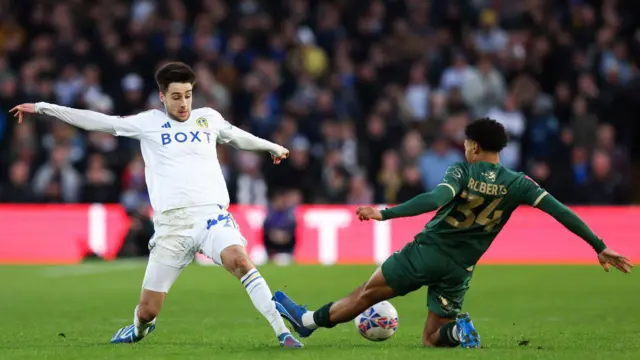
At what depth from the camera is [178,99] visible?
373 inches

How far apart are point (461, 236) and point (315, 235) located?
1297 cm

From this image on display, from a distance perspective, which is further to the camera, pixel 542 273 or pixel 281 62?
pixel 281 62

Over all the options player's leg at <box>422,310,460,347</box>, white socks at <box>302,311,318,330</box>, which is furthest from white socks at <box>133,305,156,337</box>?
player's leg at <box>422,310,460,347</box>

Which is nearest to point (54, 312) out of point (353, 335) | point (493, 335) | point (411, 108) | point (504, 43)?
point (353, 335)

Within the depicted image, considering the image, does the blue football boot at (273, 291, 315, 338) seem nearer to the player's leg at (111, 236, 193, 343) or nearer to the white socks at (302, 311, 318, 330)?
the white socks at (302, 311, 318, 330)

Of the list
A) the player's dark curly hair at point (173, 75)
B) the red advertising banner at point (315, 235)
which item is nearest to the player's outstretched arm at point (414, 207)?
the player's dark curly hair at point (173, 75)

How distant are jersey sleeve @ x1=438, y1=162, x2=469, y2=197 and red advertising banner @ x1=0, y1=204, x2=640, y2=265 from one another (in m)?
12.4

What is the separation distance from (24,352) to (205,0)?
1791cm

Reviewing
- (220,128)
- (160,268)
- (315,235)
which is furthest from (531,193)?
(315,235)

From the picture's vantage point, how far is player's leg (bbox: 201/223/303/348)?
8.92 metres

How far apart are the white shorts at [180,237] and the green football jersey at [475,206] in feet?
5.15

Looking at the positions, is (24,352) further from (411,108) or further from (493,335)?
(411,108)

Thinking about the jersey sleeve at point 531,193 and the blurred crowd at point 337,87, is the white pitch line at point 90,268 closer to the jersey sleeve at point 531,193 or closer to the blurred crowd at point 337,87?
the blurred crowd at point 337,87

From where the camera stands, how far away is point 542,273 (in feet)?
62.2
